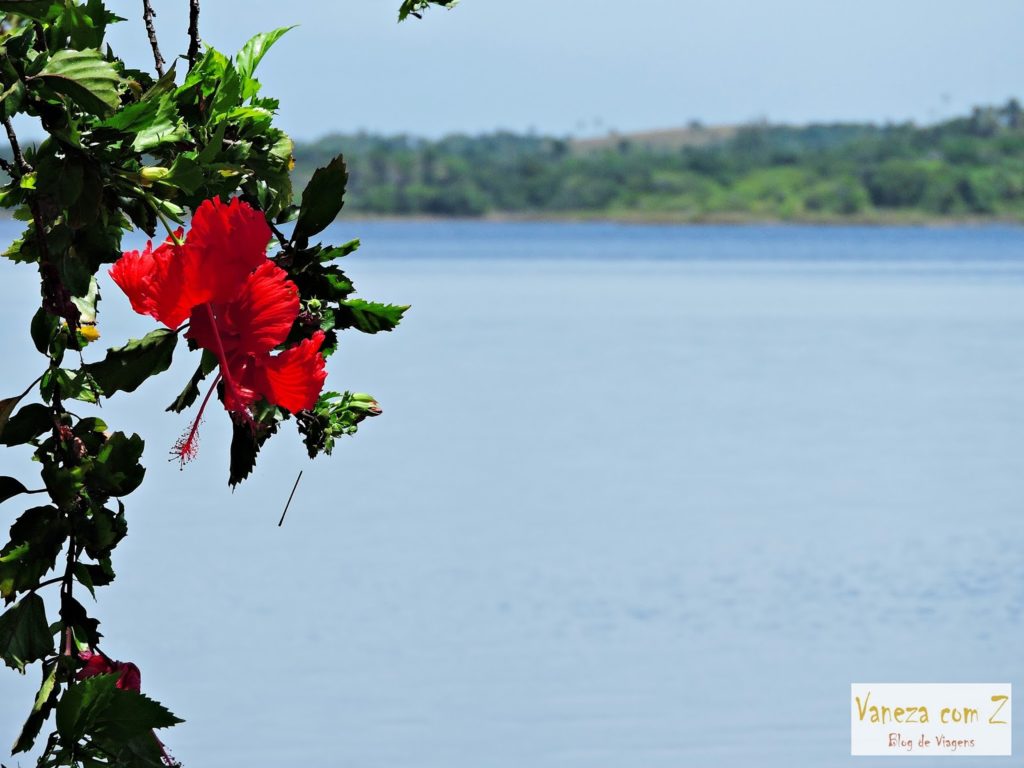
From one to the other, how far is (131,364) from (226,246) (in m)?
0.12

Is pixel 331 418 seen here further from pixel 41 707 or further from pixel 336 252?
pixel 41 707

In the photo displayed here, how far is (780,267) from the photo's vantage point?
67312mm

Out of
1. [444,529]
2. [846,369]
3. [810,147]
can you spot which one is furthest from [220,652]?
[810,147]

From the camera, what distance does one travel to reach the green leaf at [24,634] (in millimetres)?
1104

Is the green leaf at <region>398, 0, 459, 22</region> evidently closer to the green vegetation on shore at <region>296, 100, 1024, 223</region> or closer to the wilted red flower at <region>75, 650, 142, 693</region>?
the wilted red flower at <region>75, 650, 142, 693</region>

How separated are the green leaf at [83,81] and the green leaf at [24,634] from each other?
345 mm

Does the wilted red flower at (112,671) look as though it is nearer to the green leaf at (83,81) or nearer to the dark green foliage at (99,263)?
the dark green foliage at (99,263)

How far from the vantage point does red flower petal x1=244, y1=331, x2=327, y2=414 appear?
993 mm

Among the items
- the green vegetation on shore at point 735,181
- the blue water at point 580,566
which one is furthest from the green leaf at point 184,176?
the green vegetation on shore at point 735,181

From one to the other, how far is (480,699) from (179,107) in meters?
7.50
